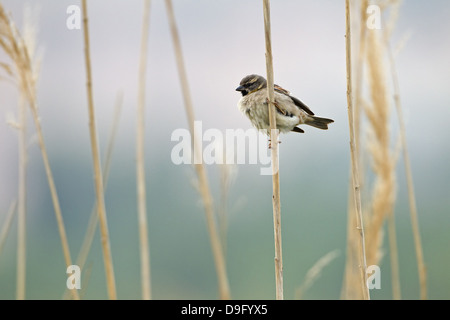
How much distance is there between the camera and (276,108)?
3805 millimetres

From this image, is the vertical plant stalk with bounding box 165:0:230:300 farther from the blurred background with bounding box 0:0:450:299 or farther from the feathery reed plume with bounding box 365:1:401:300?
the blurred background with bounding box 0:0:450:299

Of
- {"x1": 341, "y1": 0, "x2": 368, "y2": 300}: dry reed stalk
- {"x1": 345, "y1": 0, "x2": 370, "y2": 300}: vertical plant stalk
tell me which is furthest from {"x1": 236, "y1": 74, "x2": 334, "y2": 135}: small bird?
{"x1": 345, "y1": 0, "x2": 370, "y2": 300}: vertical plant stalk

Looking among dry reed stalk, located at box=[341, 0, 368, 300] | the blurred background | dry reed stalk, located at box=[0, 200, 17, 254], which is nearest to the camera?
dry reed stalk, located at box=[0, 200, 17, 254]

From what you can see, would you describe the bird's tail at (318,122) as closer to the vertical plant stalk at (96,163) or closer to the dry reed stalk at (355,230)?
the dry reed stalk at (355,230)

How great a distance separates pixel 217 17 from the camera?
12094 cm

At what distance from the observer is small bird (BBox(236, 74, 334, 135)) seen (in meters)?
3.75

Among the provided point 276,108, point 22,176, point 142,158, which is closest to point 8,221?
point 22,176

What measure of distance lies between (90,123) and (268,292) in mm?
57489

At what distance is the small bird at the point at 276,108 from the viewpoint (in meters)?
3.75

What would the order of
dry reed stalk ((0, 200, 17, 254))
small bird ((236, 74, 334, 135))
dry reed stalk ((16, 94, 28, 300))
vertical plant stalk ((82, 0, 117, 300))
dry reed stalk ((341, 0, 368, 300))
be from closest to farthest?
vertical plant stalk ((82, 0, 117, 300)) < dry reed stalk ((0, 200, 17, 254)) < dry reed stalk ((16, 94, 28, 300)) < dry reed stalk ((341, 0, 368, 300)) < small bird ((236, 74, 334, 135))
